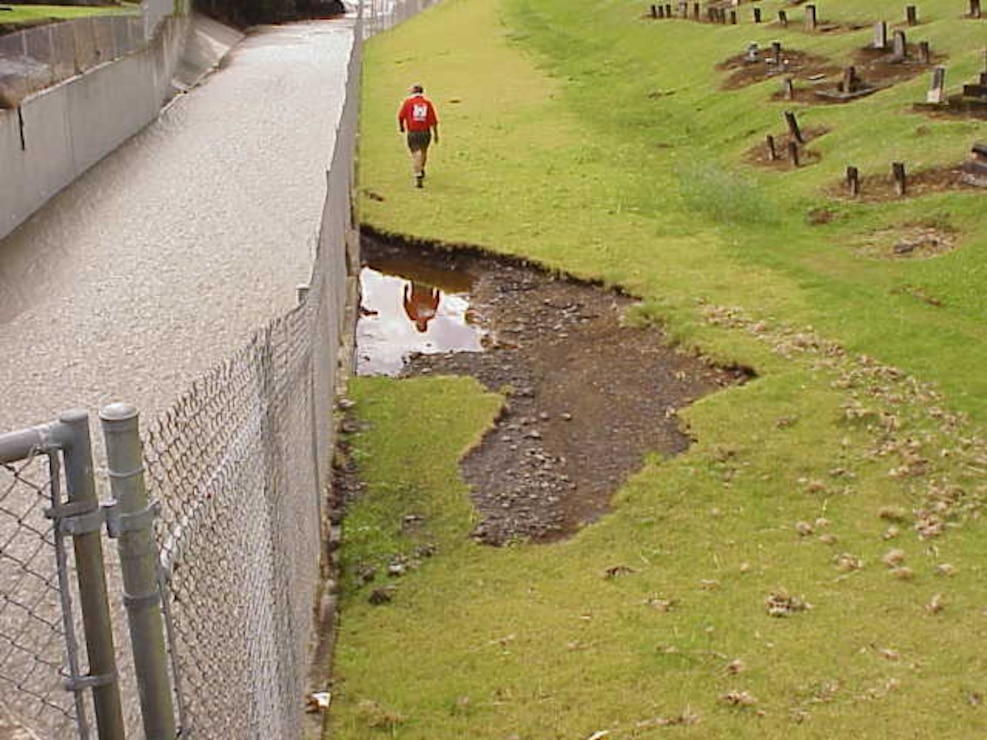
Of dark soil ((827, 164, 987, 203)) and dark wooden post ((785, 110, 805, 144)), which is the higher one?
dark wooden post ((785, 110, 805, 144))

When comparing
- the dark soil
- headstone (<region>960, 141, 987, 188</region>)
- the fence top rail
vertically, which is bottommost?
the dark soil

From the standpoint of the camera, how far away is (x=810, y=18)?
32.9 metres

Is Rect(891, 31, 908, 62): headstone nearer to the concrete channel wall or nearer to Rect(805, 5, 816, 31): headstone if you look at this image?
Rect(805, 5, 816, 31): headstone

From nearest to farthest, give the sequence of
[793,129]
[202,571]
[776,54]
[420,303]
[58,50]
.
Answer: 1. [202,571]
2. [420,303]
3. [58,50]
4. [793,129]
5. [776,54]

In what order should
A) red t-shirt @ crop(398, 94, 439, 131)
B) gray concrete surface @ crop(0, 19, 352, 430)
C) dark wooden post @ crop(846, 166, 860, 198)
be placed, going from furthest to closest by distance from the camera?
red t-shirt @ crop(398, 94, 439, 131)
dark wooden post @ crop(846, 166, 860, 198)
gray concrete surface @ crop(0, 19, 352, 430)

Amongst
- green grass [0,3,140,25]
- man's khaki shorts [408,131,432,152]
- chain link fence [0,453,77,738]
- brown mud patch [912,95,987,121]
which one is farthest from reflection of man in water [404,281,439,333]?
green grass [0,3,140,25]

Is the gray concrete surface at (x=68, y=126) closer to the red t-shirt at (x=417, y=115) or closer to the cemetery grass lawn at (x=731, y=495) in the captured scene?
the cemetery grass lawn at (x=731, y=495)

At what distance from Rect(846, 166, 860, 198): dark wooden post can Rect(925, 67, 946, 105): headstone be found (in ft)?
13.3

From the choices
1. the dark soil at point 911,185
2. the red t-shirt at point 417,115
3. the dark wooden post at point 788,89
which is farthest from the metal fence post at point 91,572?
the dark wooden post at point 788,89

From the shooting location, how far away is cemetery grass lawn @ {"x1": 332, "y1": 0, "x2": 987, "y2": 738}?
7117mm

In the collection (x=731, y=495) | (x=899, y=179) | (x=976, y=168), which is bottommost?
(x=731, y=495)

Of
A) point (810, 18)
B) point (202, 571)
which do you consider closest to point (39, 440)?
point (202, 571)

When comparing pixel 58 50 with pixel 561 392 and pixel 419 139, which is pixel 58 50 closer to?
pixel 419 139

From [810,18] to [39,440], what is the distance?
3227 cm
